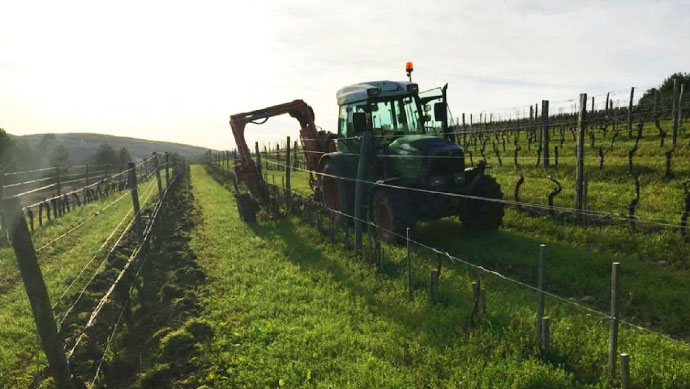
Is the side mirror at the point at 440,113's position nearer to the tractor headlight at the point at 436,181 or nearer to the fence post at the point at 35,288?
the tractor headlight at the point at 436,181

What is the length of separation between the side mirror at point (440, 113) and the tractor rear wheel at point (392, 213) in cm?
180

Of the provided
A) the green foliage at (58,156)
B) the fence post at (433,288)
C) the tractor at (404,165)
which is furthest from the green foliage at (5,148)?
the fence post at (433,288)

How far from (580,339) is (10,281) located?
29.3 ft

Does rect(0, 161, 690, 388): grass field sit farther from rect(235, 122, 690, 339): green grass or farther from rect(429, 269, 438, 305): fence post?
rect(429, 269, 438, 305): fence post

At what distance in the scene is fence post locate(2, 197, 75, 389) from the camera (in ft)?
11.2

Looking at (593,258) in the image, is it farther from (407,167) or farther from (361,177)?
(361,177)

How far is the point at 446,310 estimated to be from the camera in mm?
5168

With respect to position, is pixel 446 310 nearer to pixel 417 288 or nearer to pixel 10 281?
pixel 417 288

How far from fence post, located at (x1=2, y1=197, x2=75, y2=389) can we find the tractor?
4.90 m

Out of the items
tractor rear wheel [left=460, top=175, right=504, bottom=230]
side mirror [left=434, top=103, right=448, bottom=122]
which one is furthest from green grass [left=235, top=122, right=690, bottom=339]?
side mirror [left=434, top=103, right=448, bottom=122]

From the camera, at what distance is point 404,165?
26.7 feet

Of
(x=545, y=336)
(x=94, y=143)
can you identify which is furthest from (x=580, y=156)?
(x=94, y=143)

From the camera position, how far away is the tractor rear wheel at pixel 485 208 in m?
8.09

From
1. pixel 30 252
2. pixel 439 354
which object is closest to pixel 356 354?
pixel 439 354
